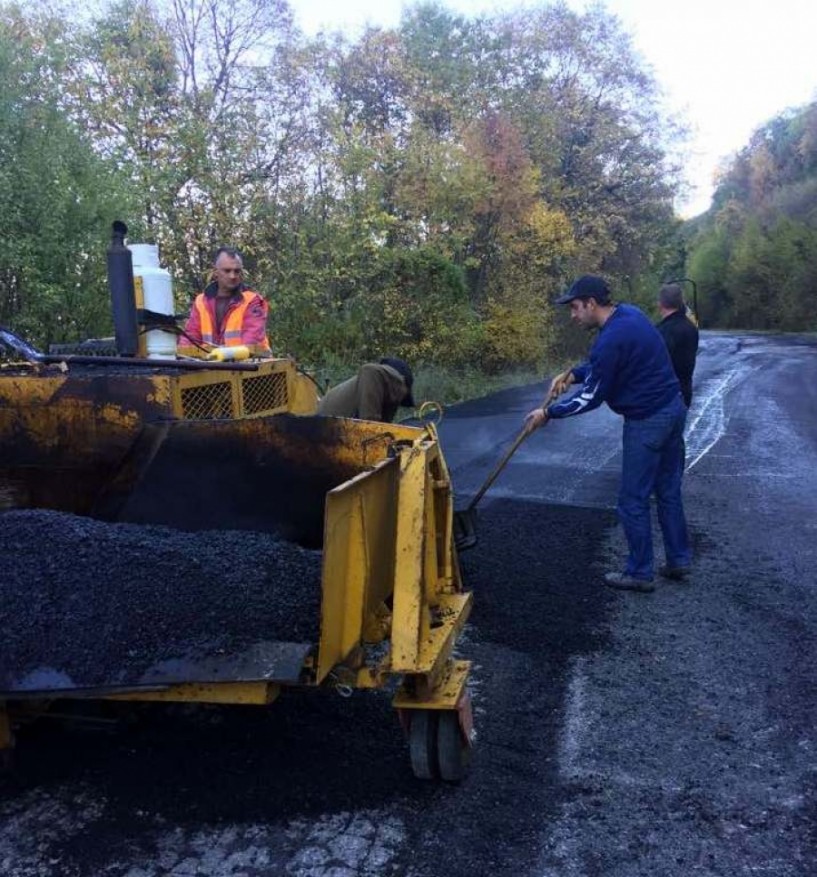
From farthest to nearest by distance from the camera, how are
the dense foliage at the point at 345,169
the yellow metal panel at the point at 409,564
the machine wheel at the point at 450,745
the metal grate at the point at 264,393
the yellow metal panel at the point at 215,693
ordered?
the dense foliage at the point at 345,169 < the metal grate at the point at 264,393 < the machine wheel at the point at 450,745 < the yellow metal panel at the point at 409,564 < the yellow metal panel at the point at 215,693

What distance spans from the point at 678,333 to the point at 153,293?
4.20 meters

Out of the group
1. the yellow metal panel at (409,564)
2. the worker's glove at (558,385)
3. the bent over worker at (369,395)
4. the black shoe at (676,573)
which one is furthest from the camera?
the black shoe at (676,573)

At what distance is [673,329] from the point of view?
7105 mm

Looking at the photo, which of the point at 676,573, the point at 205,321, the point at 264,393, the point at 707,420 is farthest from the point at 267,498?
the point at 707,420

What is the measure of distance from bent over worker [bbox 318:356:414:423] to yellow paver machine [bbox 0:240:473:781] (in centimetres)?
32

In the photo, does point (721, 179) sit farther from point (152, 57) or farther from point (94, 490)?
point (94, 490)

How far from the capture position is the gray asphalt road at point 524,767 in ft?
8.63

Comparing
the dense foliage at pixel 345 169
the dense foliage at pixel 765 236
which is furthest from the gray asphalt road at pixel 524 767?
the dense foliage at pixel 765 236

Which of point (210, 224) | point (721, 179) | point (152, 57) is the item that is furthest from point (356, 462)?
point (721, 179)

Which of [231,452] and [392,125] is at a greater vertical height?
[392,125]

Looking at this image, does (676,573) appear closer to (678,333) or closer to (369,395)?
(369,395)

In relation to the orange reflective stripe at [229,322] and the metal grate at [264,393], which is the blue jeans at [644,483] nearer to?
the metal grate at [264,393]

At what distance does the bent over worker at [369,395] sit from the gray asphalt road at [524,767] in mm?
1138

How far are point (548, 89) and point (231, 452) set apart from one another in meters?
25.5
